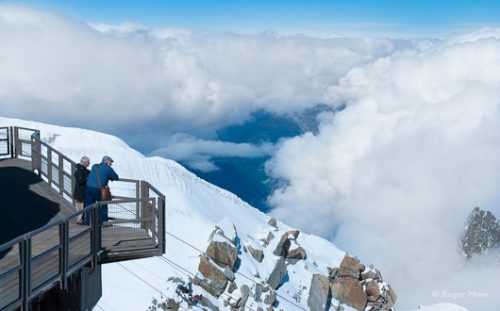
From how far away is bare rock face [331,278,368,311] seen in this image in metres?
31.9

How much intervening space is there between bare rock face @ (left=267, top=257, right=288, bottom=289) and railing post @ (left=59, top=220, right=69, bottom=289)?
20047 mm

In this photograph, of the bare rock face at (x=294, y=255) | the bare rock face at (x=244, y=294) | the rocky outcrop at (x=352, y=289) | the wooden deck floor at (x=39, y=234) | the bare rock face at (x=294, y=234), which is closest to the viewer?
the wooden deck floor at (x=39, y=234)

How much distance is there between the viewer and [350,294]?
3203 centimetres

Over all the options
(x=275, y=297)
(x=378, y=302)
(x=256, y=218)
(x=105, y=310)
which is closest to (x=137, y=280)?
(x=105, y=310)

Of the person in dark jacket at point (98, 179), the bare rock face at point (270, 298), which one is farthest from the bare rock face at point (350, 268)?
the person in dark jacket at point (98, 179)

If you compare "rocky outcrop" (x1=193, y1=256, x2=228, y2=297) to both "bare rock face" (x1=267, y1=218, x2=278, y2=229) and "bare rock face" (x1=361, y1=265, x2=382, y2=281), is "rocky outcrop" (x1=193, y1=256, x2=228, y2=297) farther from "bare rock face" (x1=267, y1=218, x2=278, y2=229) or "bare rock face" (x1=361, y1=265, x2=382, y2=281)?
"bare rock face" (x1=361, y1=265, x2=382, y2=281)

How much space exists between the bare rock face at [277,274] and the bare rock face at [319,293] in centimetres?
183

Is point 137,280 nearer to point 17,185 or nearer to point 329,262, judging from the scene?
point 17,185

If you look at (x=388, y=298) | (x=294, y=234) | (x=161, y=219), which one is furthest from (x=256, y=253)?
Result: (x=161, y=219)

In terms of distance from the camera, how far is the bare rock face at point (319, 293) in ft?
99.8

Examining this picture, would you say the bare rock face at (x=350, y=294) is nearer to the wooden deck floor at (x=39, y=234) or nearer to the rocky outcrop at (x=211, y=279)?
the rocky outcrop at (x=211, y=279)

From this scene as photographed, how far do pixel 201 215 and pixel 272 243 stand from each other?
14.0ft

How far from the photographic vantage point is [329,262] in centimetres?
3428

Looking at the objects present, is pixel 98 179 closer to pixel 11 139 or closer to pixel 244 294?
pixel 11 139
